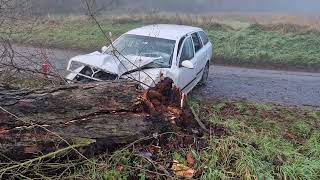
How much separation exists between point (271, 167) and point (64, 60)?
1096 centimetres

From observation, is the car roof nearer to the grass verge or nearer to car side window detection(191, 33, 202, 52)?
car side window detection(191, 33, 202, 52)

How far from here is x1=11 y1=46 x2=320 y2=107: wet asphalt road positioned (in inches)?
418

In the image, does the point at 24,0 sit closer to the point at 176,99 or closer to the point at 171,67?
the point at 171,67

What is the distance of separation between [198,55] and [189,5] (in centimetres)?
1961

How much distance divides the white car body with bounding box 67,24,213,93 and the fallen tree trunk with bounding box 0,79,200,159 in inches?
52.6

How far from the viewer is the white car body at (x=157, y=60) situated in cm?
746

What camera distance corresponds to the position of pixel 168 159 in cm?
455

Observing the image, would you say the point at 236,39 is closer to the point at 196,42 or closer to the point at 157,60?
the point at 196,42

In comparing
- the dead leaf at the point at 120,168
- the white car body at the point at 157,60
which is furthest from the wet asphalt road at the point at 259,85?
the dead leaf at the point at 120,168

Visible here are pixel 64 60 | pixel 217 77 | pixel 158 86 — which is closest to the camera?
pixel 158 86

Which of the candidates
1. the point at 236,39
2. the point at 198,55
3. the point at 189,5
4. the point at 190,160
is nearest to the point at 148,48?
the point at 198,55

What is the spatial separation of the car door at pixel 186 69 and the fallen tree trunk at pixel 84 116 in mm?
3248

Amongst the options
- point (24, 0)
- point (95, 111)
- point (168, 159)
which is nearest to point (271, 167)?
point (168, 159)

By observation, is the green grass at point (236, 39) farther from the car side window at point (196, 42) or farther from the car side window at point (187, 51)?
the car side window at point (187, 51)
